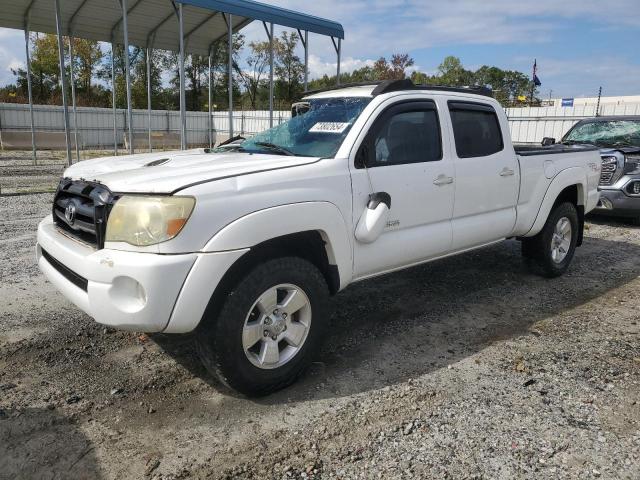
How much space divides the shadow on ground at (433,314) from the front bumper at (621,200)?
6.83ft

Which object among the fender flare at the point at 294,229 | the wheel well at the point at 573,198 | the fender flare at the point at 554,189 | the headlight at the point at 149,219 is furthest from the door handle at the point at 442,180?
the wheel well at the point at 573,198

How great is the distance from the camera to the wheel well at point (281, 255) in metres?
2.89

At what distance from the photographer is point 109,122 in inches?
1035

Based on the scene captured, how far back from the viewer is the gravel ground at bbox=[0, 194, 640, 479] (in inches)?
100

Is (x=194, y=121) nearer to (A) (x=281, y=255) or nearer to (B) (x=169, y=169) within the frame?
(B) (x=169, y=169)

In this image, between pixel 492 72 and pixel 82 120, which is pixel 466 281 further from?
pixel 492 72

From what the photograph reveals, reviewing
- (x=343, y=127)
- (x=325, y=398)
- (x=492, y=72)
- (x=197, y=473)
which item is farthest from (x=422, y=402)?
(x=492, y=72)

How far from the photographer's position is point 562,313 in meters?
4.68

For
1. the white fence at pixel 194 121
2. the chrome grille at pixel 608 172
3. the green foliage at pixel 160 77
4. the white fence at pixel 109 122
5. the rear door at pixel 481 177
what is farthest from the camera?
the green foliage at pixel 160 77

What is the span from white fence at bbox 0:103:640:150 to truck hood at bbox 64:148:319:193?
587 inches

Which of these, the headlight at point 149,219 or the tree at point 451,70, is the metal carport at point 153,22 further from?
the tree at point 451,70

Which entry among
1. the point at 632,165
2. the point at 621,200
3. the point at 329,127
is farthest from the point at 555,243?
the point at 632,165

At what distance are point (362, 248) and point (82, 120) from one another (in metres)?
25.7

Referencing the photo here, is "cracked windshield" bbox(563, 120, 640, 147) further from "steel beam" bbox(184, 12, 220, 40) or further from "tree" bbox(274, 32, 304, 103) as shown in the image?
"tree" bbox(274, 32, 304, 103)
